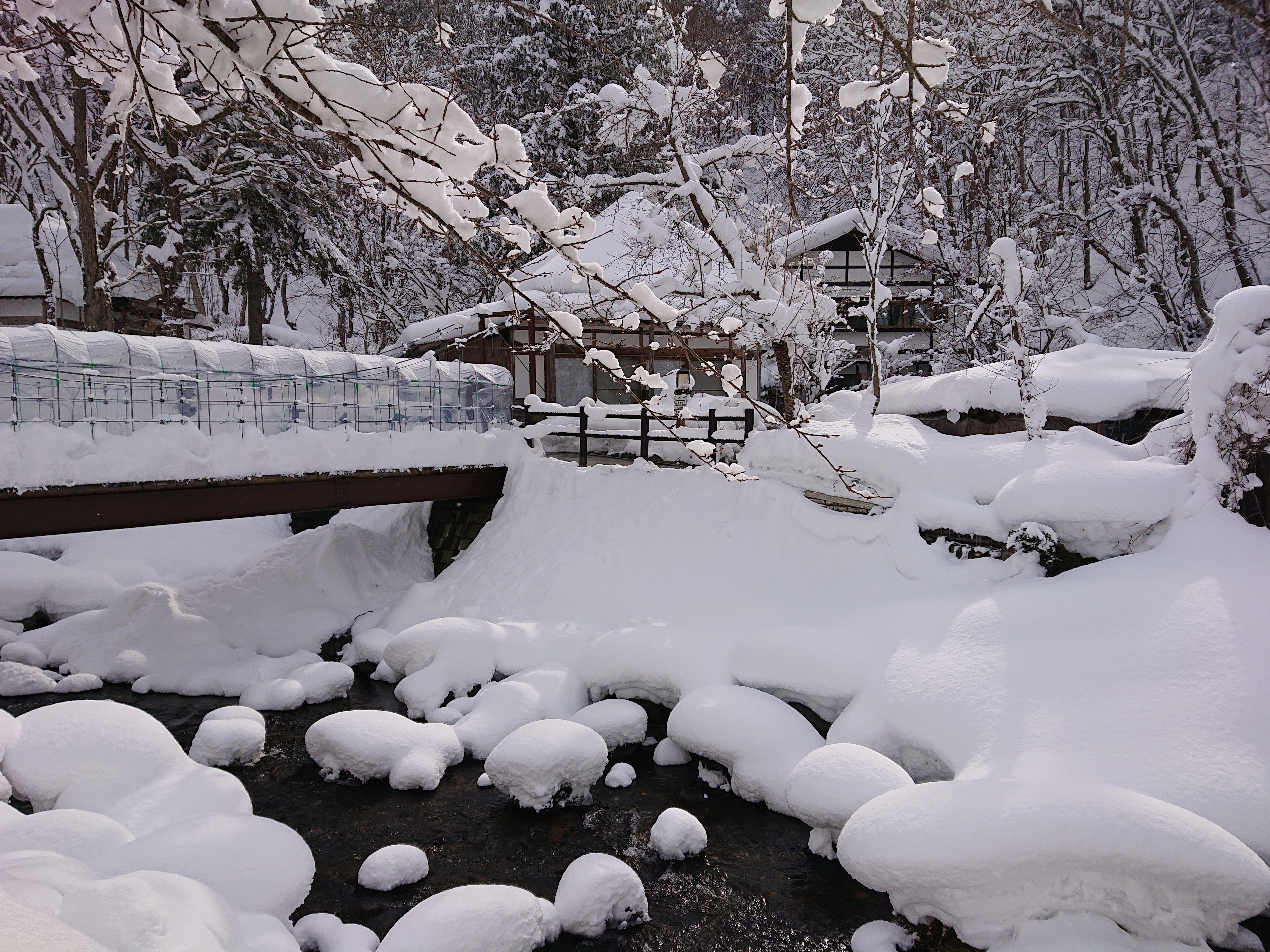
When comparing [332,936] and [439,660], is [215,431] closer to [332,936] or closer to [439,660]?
[439,660]

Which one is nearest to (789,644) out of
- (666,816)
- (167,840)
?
(666,816)

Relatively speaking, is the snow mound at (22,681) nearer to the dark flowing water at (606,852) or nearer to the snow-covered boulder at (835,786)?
the dark flowing water at (606,852)

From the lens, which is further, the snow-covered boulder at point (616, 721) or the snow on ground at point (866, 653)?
the snow-covered boulder at point (616, 721)

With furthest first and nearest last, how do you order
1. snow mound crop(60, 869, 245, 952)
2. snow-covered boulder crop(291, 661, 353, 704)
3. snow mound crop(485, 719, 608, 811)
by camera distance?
snow-covered boulder crop(291, 661, 353, 704) → snow mound crop(485, 719, 608, 811) → snow mound crop(60, 869, 245, 952)

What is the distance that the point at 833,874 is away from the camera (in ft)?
19.7

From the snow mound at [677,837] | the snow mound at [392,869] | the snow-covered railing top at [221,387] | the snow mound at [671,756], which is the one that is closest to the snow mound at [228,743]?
the snow mound at [392,869]

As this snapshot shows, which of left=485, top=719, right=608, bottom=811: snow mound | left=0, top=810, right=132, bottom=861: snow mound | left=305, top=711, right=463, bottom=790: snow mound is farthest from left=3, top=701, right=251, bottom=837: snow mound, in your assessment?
left=485, top=719, right=608, bottom=811: snow mound

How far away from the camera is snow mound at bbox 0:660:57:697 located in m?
9.33

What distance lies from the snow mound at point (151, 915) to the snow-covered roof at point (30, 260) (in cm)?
1605

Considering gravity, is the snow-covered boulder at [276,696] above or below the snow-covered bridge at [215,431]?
below

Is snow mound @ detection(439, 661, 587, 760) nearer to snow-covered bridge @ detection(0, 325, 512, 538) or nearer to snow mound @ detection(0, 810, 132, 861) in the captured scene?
snow mound @ detection(0, 810, 132, 861)

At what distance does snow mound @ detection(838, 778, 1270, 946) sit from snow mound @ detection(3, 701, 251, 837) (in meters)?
5.14

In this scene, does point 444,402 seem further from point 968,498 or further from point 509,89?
point 509,89

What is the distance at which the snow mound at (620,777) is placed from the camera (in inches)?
289
